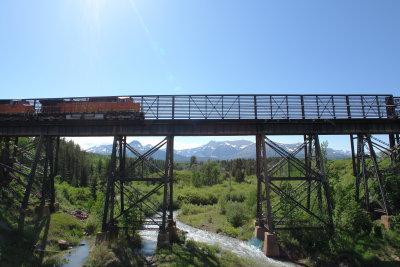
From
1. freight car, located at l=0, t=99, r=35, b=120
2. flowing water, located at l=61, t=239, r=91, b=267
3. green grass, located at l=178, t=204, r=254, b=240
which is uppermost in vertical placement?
freight car, located at l=0, t=99, r=35, b=120

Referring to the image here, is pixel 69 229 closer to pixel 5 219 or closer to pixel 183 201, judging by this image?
pixel 5 219

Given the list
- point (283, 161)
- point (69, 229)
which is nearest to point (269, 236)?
point (283, 161)

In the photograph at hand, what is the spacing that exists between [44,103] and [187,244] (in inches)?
667

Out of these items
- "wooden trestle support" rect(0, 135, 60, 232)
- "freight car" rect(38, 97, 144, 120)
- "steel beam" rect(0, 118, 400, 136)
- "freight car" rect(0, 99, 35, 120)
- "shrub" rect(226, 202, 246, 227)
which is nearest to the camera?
"steel beam" rect(0, 118, 400, 136)

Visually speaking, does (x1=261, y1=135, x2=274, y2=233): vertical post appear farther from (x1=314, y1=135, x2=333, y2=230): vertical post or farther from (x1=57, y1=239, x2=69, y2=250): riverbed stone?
(x1=57, y1=239, x2=69, y2=250): riverbed stone

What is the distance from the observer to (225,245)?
15781 mm

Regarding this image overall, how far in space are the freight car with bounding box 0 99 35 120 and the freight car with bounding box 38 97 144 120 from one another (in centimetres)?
102

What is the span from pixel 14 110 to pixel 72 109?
4622mm

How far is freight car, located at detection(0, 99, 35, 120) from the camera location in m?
18.8

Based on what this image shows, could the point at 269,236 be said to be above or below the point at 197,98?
below

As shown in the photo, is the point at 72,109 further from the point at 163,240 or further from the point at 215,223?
the point at 215,223

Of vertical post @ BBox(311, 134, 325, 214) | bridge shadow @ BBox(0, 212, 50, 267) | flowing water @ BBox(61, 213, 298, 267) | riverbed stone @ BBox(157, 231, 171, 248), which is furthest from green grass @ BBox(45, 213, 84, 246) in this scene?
vertical post @ BBox(311, 134, 325, 214)

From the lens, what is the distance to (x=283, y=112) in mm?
14938

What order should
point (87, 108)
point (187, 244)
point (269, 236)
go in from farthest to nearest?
point (87, 108)
point (187, 244)
point (269, 236)
